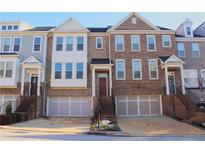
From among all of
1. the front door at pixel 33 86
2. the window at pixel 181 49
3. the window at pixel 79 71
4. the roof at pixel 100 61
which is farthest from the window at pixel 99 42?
the window at pixel 181 49

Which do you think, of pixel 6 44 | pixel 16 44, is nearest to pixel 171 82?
pixel 16 44

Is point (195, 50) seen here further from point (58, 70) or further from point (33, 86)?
point (33, 86)

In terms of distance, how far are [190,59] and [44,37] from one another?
14.3 m

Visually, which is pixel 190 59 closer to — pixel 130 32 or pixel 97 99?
pixel 130 32

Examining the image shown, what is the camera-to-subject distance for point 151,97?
19500mm

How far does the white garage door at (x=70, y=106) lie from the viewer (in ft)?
63.7

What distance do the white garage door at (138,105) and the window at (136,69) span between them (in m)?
1.82

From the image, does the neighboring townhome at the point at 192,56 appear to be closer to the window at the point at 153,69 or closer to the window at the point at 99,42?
the window at the point at 153,69

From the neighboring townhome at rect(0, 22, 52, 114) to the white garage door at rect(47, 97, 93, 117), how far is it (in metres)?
1.53

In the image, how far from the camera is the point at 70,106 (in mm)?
19516

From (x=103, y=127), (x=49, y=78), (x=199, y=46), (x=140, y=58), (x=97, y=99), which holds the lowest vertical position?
(x=103, y=127)

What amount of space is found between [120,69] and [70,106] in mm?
5658

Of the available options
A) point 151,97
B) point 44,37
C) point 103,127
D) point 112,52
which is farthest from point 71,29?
point 103,127

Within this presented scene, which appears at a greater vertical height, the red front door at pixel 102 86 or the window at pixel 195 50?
the window at pixel 195 50
